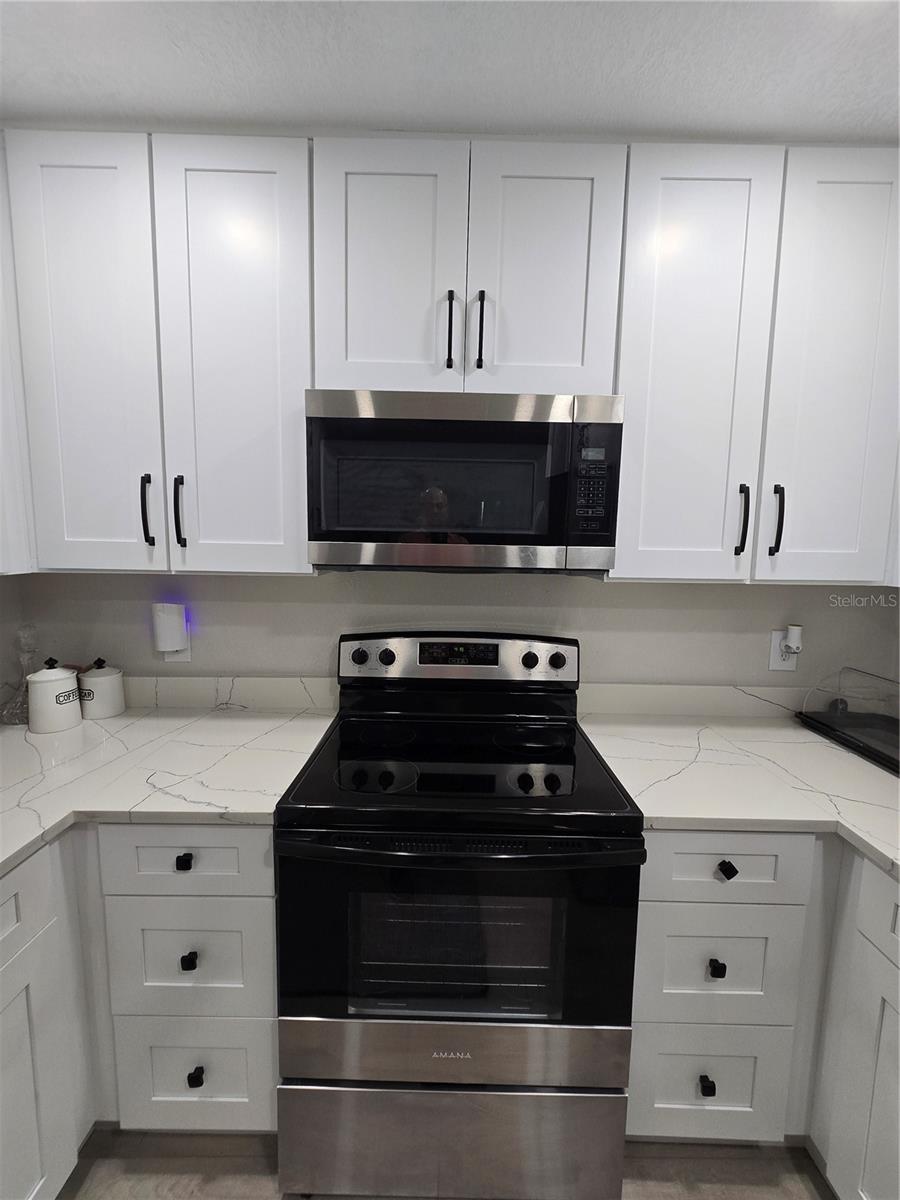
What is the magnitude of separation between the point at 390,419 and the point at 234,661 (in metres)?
0.95

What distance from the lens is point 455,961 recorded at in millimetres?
1314

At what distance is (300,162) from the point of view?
1.43 m

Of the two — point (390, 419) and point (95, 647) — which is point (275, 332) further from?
point (95, 647)

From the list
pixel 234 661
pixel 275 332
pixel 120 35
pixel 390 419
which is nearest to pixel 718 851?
pixel 390 419

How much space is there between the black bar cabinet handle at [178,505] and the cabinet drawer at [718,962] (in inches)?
55.8

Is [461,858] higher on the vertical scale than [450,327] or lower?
lower

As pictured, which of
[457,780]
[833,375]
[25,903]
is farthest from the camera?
[833,375]

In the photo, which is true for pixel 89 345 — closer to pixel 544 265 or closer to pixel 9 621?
pixel 9 621

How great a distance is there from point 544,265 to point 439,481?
22.7 inches

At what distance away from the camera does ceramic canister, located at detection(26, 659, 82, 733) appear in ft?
5.44

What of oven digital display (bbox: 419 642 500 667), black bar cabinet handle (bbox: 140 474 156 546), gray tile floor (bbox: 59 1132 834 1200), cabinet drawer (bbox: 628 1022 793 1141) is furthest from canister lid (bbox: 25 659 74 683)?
cabinet drawer (bbox: 628 1022 793 1141)

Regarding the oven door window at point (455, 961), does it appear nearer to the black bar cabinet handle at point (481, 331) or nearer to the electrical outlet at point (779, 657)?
the electrical outlet at point (779, 657)

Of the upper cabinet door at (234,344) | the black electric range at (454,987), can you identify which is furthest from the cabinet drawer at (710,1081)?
the upper cabinet door at (234,344)

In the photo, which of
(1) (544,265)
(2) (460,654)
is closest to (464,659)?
(2) (460,654)
